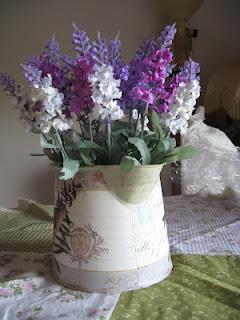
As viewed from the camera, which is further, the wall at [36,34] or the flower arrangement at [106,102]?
the wall at [36,34]

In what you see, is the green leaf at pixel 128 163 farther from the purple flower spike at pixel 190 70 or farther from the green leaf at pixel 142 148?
the purple flower spike at pixel 190 70

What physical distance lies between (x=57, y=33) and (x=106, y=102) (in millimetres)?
2183

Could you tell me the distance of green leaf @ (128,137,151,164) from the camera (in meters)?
0.64

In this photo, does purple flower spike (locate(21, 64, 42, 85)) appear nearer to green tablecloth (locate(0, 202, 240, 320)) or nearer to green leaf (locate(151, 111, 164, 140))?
green leaf (locate(151, 111, 164, 140))

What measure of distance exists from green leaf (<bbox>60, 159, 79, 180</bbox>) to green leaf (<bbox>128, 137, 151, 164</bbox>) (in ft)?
0.28

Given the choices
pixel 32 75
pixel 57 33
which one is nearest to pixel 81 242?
pixel 32 75

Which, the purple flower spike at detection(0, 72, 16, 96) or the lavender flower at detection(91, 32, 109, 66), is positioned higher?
the lavender flower at detection(91, 32, 109, 66)

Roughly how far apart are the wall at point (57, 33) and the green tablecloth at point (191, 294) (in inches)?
69.3

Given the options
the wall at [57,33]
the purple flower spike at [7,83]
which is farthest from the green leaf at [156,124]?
the wall at [57,33]

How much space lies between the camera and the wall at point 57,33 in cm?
242

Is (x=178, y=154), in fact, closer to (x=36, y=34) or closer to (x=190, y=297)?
(x=190, y=297)

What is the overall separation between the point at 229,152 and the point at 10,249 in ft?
3.26

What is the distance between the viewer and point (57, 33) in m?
2.65

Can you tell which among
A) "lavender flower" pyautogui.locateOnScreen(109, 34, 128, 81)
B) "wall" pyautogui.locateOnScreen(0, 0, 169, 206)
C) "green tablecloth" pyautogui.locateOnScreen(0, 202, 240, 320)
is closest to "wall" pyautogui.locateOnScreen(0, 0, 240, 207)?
"wall" pyautogui.locateOnScreen(0, 0, 169, 206)
